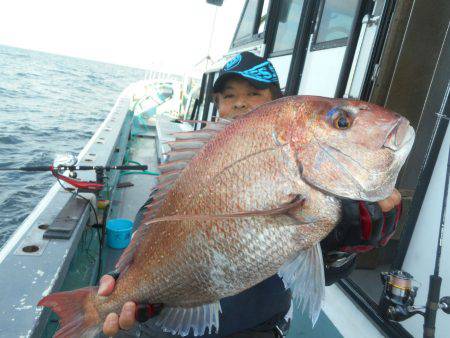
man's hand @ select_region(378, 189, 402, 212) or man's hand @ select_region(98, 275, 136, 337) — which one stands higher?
man's hand @ select_region(378, 189, 402, 212)

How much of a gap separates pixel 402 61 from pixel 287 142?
1.81 metres

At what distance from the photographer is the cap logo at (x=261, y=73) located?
2.02m

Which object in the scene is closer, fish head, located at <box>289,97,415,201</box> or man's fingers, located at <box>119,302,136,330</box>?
fish head, located at <box>289,97,415,201</box>

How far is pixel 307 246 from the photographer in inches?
43.0

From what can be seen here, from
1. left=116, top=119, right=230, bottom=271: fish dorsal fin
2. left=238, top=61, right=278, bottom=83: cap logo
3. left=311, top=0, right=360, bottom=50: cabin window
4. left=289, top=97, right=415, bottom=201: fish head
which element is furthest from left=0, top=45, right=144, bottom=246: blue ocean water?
left=289, top=97, right=415, bottom=201: fish head

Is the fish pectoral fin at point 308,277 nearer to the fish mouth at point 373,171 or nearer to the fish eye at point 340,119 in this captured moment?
the fish mouth at point 373,171

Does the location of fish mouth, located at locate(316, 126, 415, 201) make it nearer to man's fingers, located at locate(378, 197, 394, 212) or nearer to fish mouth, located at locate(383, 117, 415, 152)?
fish mouth, located at locate(383, 117, 415, 152)

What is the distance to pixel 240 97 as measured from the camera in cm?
216

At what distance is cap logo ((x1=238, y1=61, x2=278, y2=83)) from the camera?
6.63 feet

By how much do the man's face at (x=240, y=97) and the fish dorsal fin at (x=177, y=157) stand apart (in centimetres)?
81

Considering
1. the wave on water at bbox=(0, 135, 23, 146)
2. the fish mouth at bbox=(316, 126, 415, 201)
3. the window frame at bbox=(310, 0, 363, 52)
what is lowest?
the wave on water at bbox=(0, 135, 23, 146)

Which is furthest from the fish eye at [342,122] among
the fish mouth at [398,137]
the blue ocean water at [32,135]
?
the blue ocean water at [32,135]

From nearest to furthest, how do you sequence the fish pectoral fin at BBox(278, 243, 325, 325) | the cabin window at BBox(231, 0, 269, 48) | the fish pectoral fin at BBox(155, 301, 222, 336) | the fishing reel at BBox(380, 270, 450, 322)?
1. the fish pectoral fin at BBox(278, 243, 325, 325)
2. the fish pectoral fin at BBox(155, 301, 222, 336)
3. the fishing reel at BBox(380, 270, 450, 322)
4. the cabin window at BBox(231, 0, 269, 48)

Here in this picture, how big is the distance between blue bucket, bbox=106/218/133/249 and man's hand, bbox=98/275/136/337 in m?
2.19
